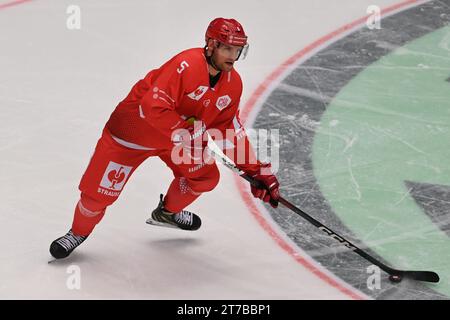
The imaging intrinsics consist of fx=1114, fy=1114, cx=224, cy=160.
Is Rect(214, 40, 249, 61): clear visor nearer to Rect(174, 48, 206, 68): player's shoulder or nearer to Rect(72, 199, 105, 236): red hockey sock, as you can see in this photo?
Rect(174, 48, 206, 68): player's shoulder

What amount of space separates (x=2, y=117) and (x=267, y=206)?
72.5 inches

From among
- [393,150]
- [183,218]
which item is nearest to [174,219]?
[183,218]

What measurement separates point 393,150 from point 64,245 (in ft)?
7.07

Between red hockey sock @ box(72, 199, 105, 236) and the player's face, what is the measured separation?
0.95 metres

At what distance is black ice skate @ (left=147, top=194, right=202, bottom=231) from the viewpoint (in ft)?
18.8

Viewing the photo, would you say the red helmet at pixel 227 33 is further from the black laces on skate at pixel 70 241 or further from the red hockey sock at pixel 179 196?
the black laces on skate at pixel 70 241

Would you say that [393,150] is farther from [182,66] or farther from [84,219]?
[84,219]

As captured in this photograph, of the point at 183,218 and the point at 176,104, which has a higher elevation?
the point at 176,104

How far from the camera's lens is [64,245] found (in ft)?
17.7

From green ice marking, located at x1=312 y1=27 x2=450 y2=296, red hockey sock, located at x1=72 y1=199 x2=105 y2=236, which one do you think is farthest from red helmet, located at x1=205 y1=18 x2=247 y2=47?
green ice marking, located at x1=312 y1=27 x2=450 y2=296

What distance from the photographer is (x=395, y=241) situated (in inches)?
224

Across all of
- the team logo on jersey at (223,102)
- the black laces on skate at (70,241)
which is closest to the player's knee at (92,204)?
the black laces on skate at (70,241)

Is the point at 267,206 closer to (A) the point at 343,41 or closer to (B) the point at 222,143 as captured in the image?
(B) the point at 222,143
